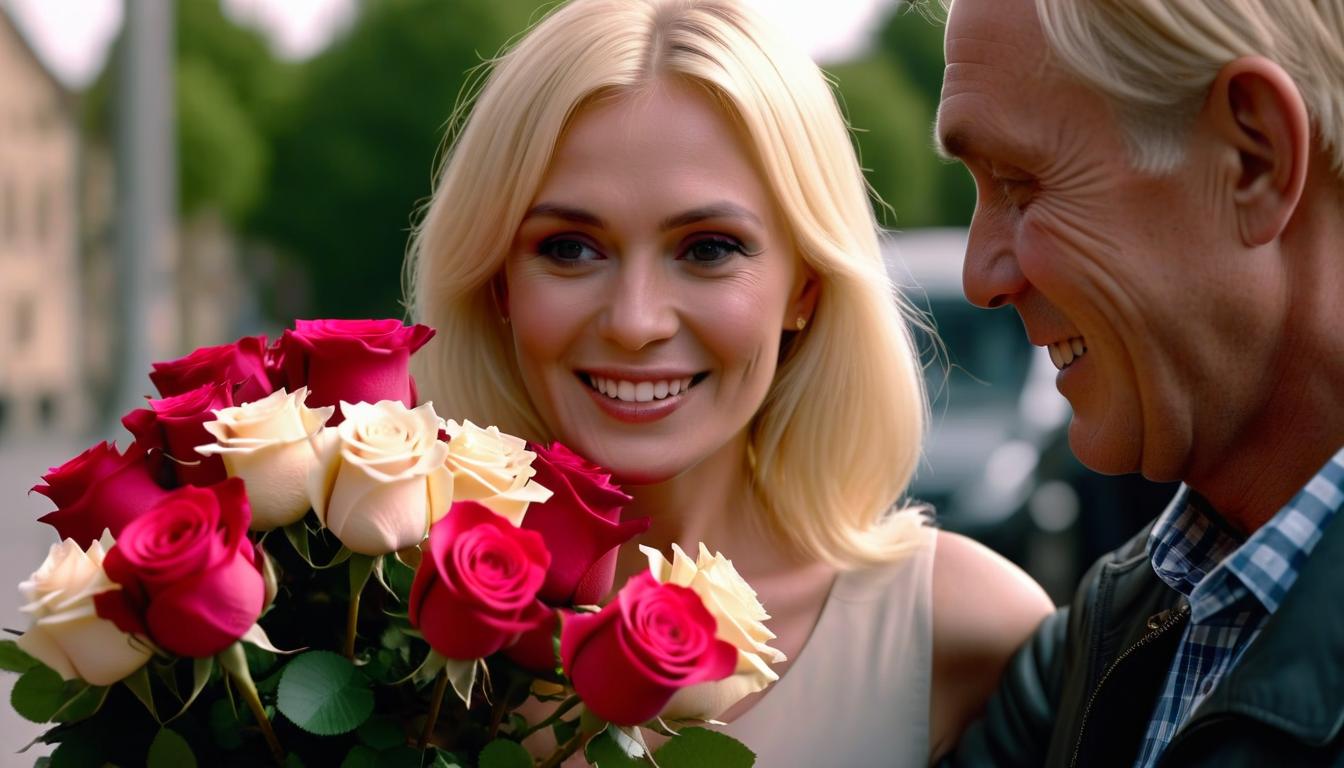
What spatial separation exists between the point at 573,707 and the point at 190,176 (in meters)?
29.1

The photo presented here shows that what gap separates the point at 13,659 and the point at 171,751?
0.68 ft

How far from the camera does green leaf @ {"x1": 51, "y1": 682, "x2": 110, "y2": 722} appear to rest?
1.61 metres

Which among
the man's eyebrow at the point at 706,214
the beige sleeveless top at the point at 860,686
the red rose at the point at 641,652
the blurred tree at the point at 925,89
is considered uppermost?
the man's eyebrow at the point at 706,214

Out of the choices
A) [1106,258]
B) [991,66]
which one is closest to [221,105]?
[991,66]

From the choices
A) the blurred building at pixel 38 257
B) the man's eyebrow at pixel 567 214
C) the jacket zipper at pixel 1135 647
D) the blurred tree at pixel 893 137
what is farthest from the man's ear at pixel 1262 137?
the blurred tree at pixel 893 137

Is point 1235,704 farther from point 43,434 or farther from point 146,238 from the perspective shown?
point 43,434

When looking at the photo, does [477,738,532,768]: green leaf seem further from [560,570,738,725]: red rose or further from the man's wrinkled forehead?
the man's wrinkled forehead

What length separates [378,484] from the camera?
154 centimetres

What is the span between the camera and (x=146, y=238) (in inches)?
346

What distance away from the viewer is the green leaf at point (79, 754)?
5.44 feet

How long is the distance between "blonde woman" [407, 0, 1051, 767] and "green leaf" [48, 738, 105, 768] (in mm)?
946

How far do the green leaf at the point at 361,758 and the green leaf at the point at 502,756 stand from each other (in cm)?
11

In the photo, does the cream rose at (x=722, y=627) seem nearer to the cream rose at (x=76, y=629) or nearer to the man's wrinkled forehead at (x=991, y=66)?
the cream rose at (x=76, y=629)

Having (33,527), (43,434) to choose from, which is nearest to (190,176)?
(43,434)
